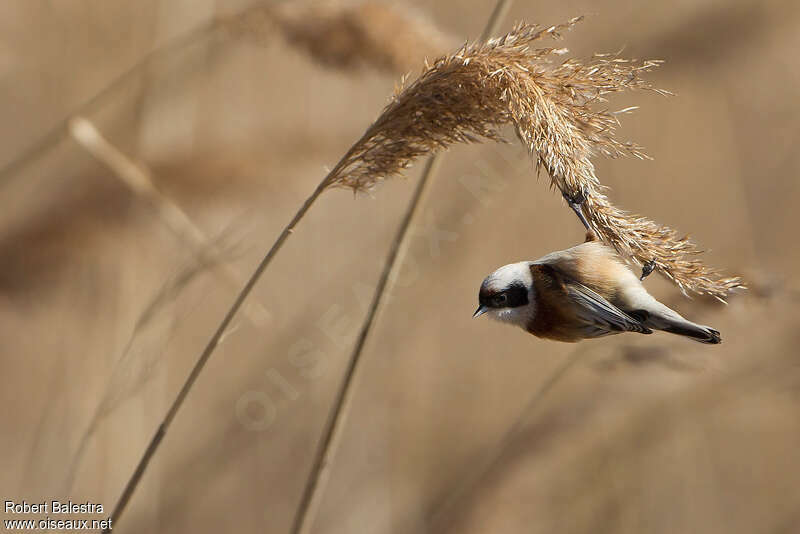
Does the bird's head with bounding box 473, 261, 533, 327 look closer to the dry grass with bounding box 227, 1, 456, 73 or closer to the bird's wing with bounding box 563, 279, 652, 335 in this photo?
the bird's wing with bounding box 563, 279, 652, 335

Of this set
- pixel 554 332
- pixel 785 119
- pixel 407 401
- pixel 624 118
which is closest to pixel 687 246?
pixel 554 332

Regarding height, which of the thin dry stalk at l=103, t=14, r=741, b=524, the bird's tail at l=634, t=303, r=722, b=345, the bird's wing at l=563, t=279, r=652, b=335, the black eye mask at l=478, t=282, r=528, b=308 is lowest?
the bird's tail at l=634, t=303, r=722, b=345

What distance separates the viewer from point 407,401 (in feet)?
7.79

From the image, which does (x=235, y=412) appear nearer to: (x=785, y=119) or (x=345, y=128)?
(x=345, y=128)

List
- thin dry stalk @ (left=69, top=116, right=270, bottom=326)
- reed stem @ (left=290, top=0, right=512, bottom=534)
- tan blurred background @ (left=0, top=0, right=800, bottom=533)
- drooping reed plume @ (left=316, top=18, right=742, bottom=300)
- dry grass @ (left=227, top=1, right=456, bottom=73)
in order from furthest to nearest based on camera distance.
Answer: tan blurred background @ (left=0, top=0, right=800, bottom=533) < thin dry stalk @ (left=69, top=116, right=270, bottom=326) < dry grass @ (left=227, top=1, right=456, bottom=73) < reed stem @ (left=290, top=0, right=512, bottom=534) < drooping reed plume @ (left=316, top=18, right=742, bottom=300)

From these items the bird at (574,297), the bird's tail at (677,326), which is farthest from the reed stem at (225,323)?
the bird's tail at (677,326)

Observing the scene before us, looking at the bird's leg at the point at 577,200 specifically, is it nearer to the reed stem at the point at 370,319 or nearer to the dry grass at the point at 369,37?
the reed stem at the point at 370,319

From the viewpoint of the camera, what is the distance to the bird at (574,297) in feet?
2.69

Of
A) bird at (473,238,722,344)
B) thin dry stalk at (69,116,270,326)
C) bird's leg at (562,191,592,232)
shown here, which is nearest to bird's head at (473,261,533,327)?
bird at (473,238,722,344)

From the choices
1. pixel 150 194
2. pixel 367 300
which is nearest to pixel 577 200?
pixel 150 194

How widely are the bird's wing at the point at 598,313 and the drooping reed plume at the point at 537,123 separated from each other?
13 cm

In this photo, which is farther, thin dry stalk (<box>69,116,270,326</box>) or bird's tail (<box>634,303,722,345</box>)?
thin dry stalk (<box>69,116,270,326</box>)

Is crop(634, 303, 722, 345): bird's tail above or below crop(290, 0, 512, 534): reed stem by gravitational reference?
below

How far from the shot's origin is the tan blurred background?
178 cm
